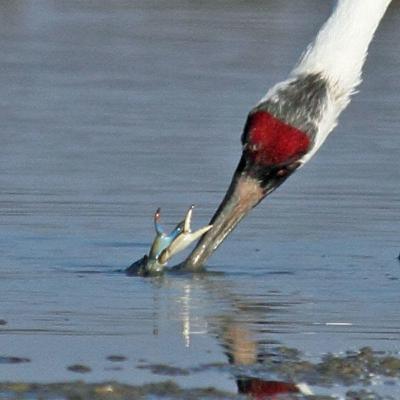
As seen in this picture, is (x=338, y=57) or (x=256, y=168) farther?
(x=338, y=57)

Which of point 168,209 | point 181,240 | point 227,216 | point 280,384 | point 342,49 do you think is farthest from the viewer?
point 168,209

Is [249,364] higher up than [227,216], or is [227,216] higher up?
[227,216]

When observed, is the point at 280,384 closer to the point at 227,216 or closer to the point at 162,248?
the point at 162,248

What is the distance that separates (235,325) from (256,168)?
52.3 inches

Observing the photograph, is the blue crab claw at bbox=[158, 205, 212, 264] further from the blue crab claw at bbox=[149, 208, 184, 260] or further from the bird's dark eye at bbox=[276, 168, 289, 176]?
the bird's dark eye at bbox=[276, 168, 289, 176]

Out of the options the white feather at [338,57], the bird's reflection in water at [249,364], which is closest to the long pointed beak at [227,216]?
the white feather at [338,57]

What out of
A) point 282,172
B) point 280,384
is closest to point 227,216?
point 282,172

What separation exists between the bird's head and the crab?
185 mm

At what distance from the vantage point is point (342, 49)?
1073 centimetres

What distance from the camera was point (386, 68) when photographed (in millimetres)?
19625

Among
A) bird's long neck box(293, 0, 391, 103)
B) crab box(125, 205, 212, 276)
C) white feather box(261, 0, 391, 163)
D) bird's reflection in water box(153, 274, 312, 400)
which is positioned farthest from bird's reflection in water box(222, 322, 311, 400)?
bird's long neck box(293, 0, 391, 103)

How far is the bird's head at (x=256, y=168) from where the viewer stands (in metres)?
10.3

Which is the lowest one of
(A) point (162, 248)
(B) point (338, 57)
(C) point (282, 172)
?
(A) point (162, 248)

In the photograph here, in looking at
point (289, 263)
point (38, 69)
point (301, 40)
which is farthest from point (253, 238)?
point (301, 40)
